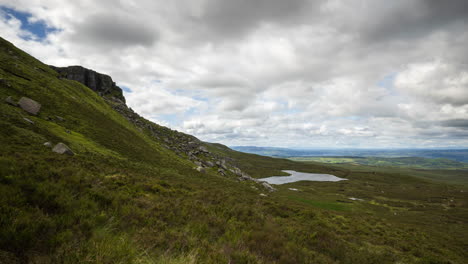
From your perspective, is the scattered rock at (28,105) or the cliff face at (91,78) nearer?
the scattered rock at (28,105)

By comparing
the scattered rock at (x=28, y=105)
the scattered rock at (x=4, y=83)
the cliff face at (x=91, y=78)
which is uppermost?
the cliff face at (x=91, y=78)

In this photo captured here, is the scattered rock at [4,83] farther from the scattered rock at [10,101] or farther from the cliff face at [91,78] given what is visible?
the cliff face at [91,78]

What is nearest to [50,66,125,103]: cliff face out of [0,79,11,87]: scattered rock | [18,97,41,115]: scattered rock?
[0,79,11,87]: scattered rock

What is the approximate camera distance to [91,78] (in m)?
91.4

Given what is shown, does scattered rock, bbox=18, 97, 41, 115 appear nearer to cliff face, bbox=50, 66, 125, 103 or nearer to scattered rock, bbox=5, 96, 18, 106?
scattered rock, bbox=5, 96, 18, 106

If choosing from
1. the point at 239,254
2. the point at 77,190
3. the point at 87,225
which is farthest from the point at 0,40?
the point at 239,254

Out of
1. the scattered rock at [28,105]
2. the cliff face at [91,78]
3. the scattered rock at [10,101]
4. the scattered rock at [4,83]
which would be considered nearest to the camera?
the scattered rock at [10,101]

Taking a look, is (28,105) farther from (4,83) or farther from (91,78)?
(91,78)

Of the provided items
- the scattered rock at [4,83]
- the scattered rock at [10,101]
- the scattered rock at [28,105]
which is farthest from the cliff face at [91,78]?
the scattered rock at [10,101]

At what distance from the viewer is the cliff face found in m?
87.4

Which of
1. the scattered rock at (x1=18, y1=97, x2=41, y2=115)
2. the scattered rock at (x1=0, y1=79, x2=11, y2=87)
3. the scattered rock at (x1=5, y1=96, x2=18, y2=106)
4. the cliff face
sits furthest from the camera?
the cliff face

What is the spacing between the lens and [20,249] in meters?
4.18

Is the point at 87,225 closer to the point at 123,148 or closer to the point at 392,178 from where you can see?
the point at 123,148

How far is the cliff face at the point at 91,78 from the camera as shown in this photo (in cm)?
8738
